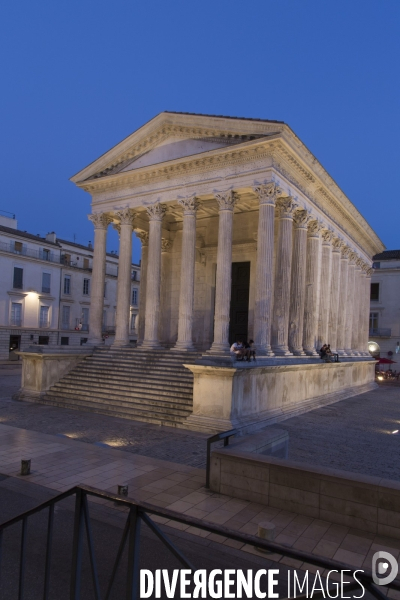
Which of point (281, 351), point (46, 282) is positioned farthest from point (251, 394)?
point (46, 282)

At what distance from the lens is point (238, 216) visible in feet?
80.9

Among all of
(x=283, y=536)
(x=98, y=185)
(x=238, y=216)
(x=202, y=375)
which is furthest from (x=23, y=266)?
(x=283, y=536)

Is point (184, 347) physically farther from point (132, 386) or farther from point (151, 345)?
point (132, 386)

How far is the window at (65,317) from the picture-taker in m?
49.6

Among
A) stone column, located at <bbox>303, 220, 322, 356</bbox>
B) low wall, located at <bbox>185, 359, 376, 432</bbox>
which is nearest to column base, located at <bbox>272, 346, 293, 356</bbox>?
low wall, located at <bbox>185, 359, 376, 432</bbox>

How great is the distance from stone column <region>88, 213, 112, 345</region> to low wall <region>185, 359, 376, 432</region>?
9.56 m

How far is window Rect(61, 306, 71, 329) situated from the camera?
49625 mm

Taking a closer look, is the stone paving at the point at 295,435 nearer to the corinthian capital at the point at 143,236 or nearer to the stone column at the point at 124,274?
the stone column at the point at 124,274

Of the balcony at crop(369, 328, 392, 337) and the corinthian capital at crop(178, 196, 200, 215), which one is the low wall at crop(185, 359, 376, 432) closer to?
the corinthian capital at crop(178, 196, 200, 215)

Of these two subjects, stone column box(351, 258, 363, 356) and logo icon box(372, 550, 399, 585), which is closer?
logo icon box(372, 550, 399, 585)

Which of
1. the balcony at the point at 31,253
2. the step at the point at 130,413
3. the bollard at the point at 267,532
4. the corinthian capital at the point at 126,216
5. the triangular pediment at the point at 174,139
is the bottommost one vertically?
the step at the point at 130,413

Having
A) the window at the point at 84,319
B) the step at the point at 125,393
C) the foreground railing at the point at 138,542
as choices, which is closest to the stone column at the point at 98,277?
the step at the point at 125,393

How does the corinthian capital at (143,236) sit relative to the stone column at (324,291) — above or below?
above

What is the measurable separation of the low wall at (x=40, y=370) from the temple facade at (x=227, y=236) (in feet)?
9.99
